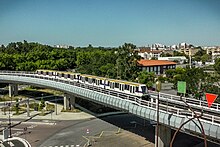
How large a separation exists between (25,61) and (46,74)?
43258mm

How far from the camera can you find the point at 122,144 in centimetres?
3934

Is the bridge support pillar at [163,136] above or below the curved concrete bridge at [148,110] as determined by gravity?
below

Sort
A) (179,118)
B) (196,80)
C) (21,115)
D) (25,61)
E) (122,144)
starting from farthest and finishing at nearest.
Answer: (25,61) → (21,115) → (196,80) → (122,144) → (179,118)

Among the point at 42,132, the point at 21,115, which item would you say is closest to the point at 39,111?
the point at 21,115

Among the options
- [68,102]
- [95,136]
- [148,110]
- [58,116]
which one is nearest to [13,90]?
[68,102]

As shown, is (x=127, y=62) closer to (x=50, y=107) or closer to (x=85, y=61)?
(x=50, y=107)

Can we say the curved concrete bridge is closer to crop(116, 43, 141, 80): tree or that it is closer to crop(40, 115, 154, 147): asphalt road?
crop(40, 115, 154, 147): asphalt road

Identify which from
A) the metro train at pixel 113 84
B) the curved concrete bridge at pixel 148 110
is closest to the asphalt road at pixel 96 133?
the curved concrete bridge at pixel 148 110

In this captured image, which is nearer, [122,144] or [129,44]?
[122,144]

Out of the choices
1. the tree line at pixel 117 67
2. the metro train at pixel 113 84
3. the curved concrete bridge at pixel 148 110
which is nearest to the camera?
the curved concrete bridge at pixel 148 110

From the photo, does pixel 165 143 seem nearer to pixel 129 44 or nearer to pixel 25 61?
pixel 129 44

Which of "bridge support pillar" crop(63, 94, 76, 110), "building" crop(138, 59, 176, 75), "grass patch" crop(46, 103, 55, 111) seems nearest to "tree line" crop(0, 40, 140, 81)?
"building" crop(138, 59, 176, 75)

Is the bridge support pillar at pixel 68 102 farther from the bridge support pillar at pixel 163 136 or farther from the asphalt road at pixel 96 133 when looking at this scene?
the bridge support pillar at pixel 163 136

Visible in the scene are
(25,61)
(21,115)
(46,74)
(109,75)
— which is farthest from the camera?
(25,61)
